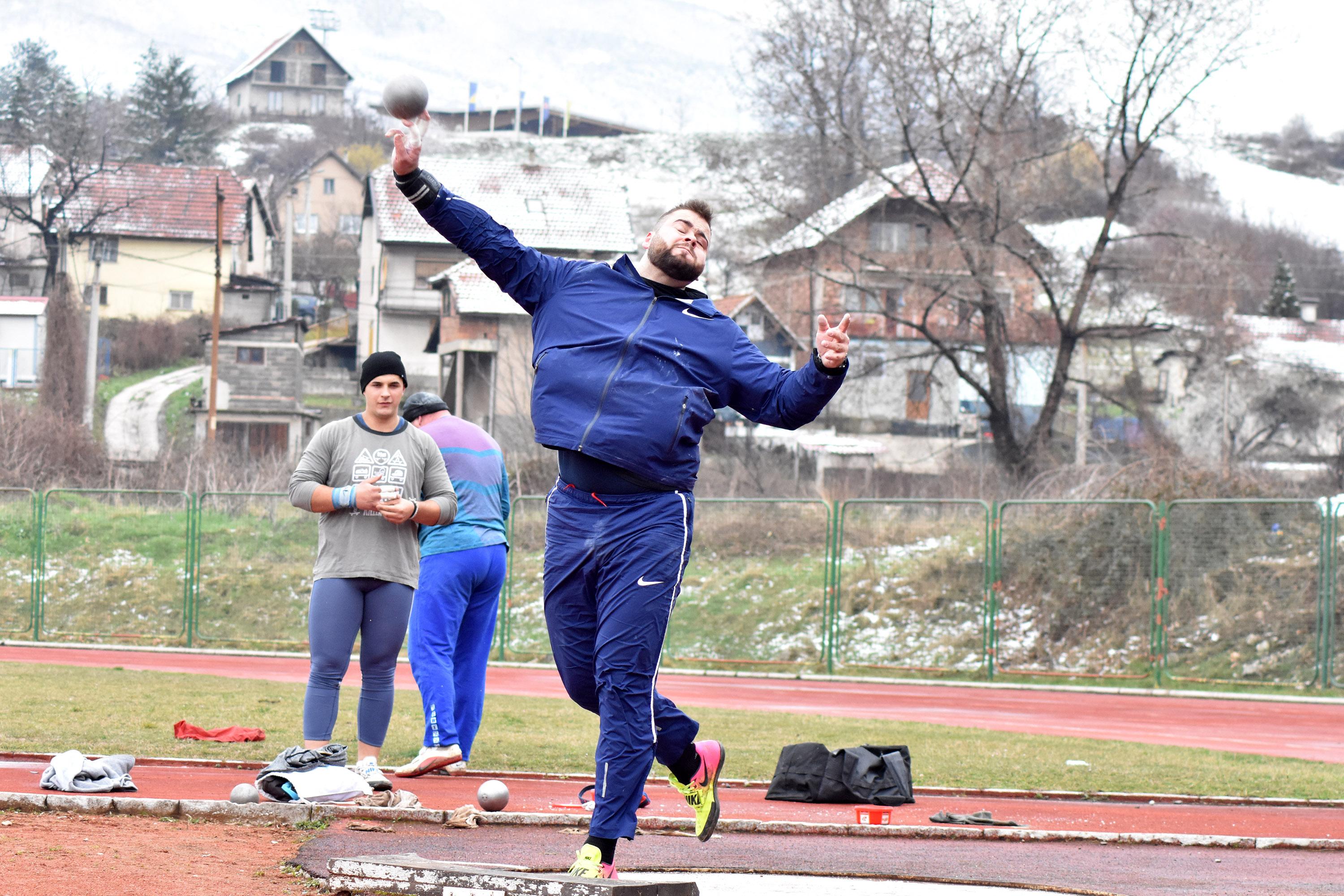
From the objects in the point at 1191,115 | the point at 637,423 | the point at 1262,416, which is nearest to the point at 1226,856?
the point at 637,423

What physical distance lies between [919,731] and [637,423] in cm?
819

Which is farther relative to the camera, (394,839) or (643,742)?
(394,839)

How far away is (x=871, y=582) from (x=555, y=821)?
600 inches

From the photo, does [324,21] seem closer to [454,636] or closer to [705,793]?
[454,636]

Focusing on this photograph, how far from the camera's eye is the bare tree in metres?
33.8

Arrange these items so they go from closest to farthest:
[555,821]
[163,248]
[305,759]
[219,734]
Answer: [555,821]
[305,759]
[219,734]
[163,248]

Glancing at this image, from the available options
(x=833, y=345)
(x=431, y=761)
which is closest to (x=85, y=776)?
(x=431, y=761)

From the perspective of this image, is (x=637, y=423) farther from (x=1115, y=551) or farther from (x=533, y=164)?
(x=533, y=164)

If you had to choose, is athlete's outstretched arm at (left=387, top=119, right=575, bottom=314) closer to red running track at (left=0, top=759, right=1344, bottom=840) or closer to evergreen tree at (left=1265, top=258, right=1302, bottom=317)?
red running track at (left=0, top=759, right=1344, bottom=840)

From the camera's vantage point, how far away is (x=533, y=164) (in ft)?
209

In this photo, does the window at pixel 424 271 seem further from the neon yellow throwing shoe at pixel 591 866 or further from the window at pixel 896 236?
the neon yellow throwing shoe at pixel 591 866

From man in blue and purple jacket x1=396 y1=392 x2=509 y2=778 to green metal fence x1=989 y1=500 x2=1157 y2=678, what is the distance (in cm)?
1265

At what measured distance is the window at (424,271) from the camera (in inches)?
2564

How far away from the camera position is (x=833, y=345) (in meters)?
4.88
